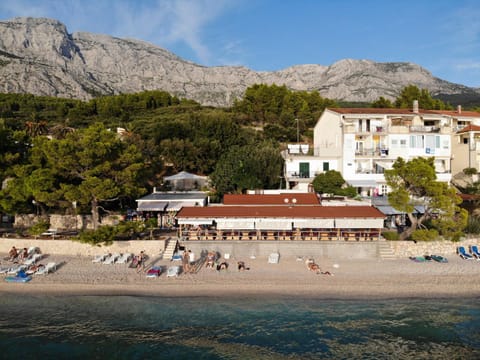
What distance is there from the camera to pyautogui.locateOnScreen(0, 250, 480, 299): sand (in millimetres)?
20094

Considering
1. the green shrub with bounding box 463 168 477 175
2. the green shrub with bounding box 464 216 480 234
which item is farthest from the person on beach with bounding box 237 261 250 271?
the green shrub with bounding box 463 168 477 175

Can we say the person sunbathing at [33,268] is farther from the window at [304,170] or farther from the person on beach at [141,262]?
the window at [304,170]

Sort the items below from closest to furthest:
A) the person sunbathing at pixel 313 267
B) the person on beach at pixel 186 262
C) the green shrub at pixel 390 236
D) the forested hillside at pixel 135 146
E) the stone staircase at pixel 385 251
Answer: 1. the person sunbathing at pixel 313 267
2. the person on beach at pixel 186 262
3. the stone staircase at pixel 385 251
4. the green shrub at pixel 390 236
5. the forested hillside at pixel 135 146

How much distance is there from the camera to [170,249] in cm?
2483

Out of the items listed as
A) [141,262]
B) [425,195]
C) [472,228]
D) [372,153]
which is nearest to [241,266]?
[141,262]

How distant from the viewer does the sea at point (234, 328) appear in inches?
582

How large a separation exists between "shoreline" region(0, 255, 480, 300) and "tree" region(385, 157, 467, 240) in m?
3.80

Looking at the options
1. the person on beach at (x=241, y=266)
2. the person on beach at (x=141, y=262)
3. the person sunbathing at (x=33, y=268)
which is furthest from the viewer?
the person on beach at (x=141, y=262)

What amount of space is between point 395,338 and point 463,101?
428 ft

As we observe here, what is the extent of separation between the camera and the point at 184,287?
20.5m

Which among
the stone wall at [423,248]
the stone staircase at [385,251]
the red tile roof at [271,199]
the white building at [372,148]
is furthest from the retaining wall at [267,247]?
the white building at [372,148]

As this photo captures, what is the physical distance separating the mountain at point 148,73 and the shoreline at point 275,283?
336 ft

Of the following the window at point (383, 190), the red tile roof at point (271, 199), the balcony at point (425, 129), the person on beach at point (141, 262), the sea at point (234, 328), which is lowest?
the sea at point (234, 328)

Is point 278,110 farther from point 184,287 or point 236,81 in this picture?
point 236,81
